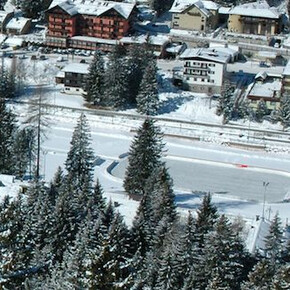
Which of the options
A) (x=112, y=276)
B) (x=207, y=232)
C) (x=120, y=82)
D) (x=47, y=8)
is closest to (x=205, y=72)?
(x=120, y=82)

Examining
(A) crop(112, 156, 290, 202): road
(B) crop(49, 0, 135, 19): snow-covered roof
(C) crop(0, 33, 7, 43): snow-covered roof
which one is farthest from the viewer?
(B) crop(49, 0, 135, 19): snow-covered roof

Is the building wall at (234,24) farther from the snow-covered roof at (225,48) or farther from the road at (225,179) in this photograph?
the road at (225,179)

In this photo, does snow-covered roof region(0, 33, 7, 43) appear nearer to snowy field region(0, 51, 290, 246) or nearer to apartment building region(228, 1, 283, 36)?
snowy field region(0, 51, 290, 246)

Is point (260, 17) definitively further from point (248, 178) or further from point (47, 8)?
point (248, 178)

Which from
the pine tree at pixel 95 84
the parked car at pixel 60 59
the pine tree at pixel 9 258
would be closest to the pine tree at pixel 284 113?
the pine tree at pixel 95 84

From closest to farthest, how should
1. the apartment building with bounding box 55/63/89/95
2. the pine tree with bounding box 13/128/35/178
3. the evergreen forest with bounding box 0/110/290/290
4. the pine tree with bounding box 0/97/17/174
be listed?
the evergreen forest with bounding box 0/110/290/290
the pine tree with bounding box 13/128/35/178
the pine tree with bounding box 0/97/17/174
the apartment building with bounding box 55/63/89/95

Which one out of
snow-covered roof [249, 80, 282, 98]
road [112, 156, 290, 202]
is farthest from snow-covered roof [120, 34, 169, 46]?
road [112, 156, 290, 202]
